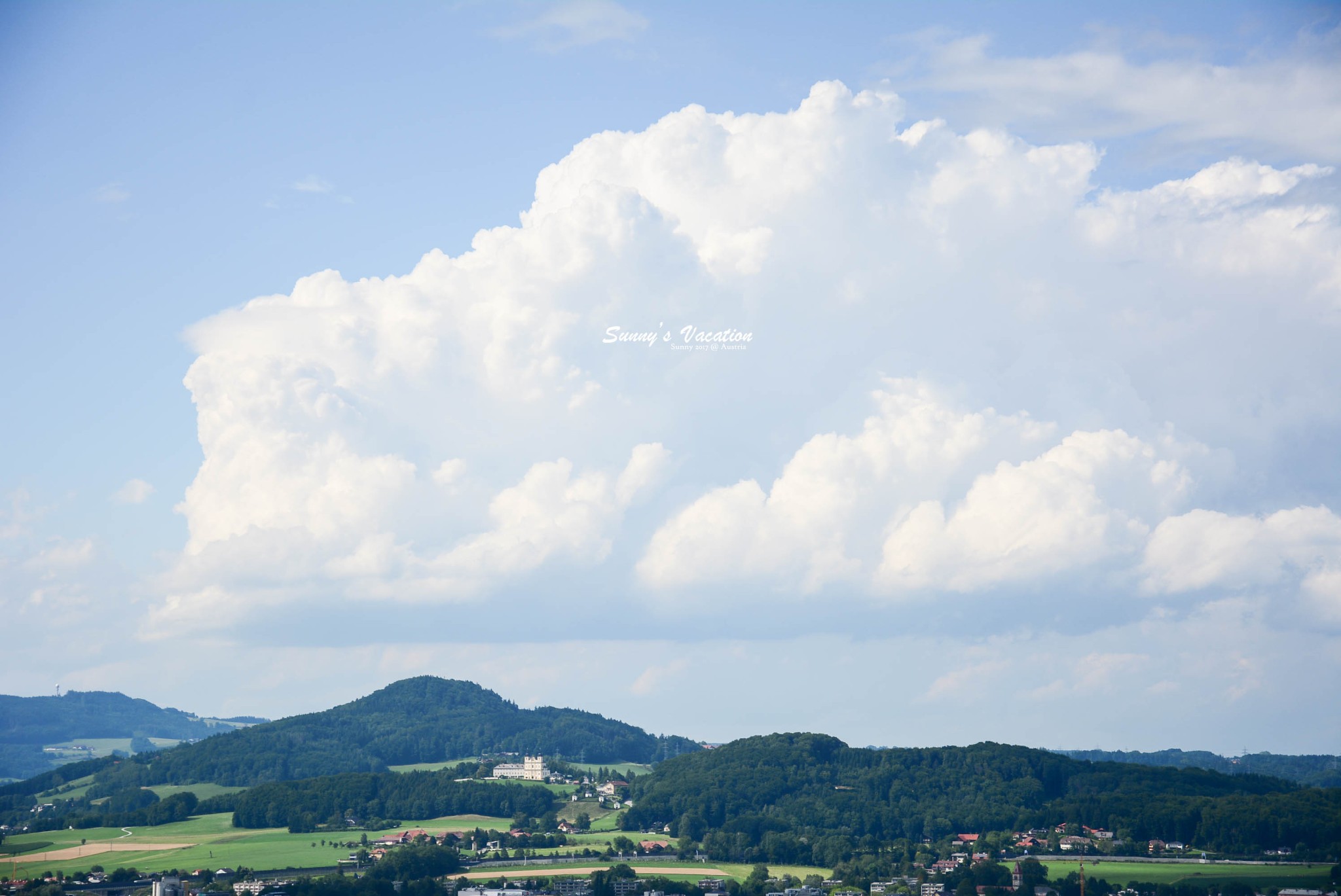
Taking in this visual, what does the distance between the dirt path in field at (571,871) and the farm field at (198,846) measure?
14471 mm

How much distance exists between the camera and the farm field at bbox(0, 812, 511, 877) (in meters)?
117

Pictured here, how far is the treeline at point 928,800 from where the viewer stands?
126375 mm

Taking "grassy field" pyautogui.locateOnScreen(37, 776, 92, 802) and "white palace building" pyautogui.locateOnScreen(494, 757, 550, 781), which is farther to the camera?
"white palace building" pyautogui.locateOnScreen(494, 757, 550, 781)

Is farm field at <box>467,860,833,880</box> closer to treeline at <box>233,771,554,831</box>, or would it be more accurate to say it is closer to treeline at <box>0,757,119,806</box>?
treeline at <box>233,771,554,831</box>

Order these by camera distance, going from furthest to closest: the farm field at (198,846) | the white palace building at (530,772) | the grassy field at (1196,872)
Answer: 1. the white palace building at (530,772)
2. the farm field at (198,846)
3. the grassy field at (1196,872)

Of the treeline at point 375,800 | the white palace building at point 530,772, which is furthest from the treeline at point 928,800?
the white palace building at point 530,772

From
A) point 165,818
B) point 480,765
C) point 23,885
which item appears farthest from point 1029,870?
point 480,765

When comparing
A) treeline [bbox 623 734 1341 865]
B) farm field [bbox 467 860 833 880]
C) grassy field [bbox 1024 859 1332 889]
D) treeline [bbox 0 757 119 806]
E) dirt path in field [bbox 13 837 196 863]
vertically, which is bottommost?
grassy field [bbox 1024 859 1332 889]

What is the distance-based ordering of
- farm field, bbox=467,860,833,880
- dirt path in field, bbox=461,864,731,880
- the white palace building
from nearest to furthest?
1. dirt path in field, bbox=461,864,731,880
2. farm field, bbox=467,860,833,880
3. the white palace building

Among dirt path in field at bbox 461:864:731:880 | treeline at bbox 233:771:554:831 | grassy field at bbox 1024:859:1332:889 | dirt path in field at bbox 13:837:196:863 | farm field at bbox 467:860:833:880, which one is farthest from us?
treeline at bbox 233:771:554:831

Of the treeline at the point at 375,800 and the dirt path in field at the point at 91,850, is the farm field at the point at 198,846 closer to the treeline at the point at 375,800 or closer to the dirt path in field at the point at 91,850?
the dirt path in field at the point at 91,850

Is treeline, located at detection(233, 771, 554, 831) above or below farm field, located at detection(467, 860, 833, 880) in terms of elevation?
above

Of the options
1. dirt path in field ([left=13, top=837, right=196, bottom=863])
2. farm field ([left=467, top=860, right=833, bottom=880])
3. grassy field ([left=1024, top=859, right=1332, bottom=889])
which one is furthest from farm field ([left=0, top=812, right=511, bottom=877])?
grassy field ([left=1024, top=859, right=1332, bottom=889])

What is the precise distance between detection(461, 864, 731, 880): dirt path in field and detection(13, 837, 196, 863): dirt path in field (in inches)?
1313
